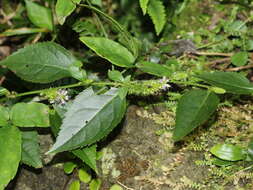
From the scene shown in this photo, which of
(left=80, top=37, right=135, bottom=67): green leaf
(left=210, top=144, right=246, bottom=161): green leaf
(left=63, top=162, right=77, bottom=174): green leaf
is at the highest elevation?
(left=80, top=37, right=135, bottom=67): green leaf

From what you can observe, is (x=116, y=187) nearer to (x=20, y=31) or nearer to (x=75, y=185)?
(x=75, y=185)

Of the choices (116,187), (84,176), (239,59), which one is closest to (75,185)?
(84,176)

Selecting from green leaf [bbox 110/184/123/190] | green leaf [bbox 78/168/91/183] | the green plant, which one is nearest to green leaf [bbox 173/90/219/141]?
the green plant

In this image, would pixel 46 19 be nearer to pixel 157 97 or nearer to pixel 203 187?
pixel 157 97

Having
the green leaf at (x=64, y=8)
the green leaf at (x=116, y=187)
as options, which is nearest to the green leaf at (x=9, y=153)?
the green leaf at (x=116, y=187)

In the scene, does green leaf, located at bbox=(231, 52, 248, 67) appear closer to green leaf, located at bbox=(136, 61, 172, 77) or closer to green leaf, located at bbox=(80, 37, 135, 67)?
green leaf, located at bbox=(136, 61, 172, 77)

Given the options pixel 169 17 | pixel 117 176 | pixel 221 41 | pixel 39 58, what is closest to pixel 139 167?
pixel 117 176
